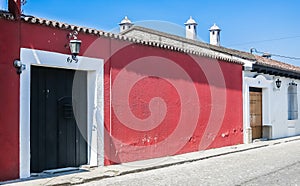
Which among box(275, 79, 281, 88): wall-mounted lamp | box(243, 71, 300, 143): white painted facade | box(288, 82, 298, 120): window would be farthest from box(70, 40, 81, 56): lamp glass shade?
box(288, 82, 298, 120): window

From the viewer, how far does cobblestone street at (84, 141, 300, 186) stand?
827 cm

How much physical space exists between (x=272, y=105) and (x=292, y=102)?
3536 millimetres

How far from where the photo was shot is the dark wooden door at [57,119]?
8.80 meters

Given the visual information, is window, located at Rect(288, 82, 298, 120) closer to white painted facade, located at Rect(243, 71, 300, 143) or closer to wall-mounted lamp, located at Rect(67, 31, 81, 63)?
white painted facade, located at Rect(243, 71, 300, 143)

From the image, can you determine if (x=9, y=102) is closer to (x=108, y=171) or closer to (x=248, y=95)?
(x=108, y=171)

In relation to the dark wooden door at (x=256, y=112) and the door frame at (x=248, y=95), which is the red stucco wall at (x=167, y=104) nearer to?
the door frame at (x=248, y=95)

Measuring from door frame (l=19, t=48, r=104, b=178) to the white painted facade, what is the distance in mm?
8156

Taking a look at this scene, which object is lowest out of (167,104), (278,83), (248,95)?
(167,104)

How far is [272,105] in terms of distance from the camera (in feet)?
60.8

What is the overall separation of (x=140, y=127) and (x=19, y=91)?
3.89 metres

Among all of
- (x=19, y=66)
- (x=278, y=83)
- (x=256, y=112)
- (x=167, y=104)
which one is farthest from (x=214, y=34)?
(x=19, y=66)

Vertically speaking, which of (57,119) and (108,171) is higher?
(57,119)

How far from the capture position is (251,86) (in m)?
17.1

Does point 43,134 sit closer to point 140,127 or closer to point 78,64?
point 78,64
